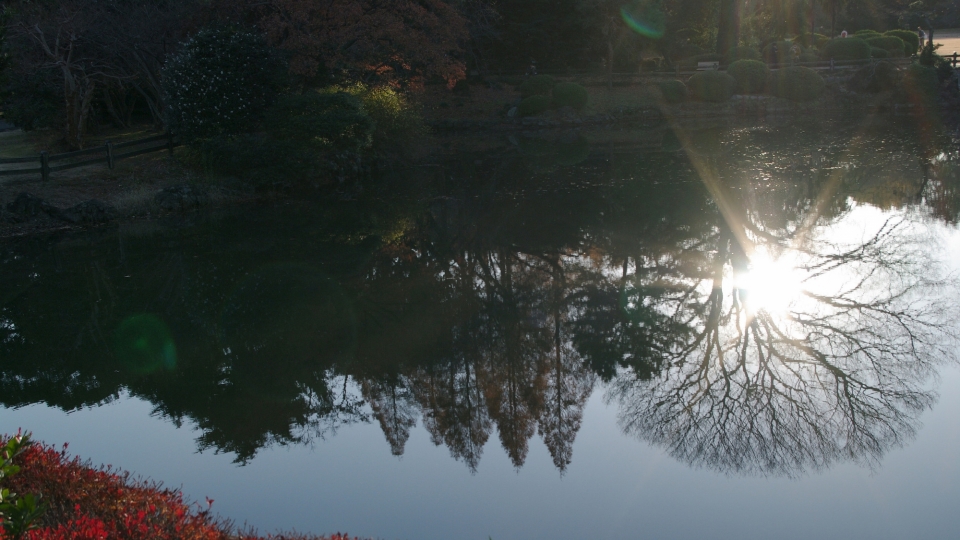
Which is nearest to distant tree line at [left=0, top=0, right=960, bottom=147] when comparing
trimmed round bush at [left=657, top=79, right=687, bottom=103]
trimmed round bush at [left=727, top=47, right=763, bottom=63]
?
trimmed round bush at [left=657, top=79, right=687, bottom=103]

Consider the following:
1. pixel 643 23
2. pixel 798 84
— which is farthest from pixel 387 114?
pixel 643 23

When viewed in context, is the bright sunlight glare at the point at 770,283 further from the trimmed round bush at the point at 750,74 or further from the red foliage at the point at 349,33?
the trimmed round bush at the point at 750,74

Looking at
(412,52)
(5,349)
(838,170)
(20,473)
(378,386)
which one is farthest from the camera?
(412,52)

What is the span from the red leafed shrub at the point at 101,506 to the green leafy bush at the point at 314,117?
1643 cm

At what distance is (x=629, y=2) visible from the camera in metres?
41.2

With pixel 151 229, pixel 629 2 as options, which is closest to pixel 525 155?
pixel 151 229

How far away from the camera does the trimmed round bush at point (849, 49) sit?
136 ft

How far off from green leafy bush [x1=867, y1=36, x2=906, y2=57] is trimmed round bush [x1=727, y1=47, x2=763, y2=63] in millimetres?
6681

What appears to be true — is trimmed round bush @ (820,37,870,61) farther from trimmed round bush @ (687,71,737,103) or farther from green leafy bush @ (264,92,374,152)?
green leafy bush @ (264,92,374,152)

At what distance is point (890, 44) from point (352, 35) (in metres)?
34.2

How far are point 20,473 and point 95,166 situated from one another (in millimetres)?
17503

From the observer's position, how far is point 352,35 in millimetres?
23516

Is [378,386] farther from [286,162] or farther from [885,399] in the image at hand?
[286,162]

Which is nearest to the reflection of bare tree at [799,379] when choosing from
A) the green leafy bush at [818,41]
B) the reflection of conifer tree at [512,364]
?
the reflection of conifer tree at [512,364]
